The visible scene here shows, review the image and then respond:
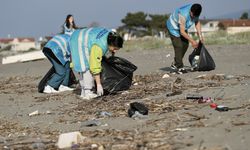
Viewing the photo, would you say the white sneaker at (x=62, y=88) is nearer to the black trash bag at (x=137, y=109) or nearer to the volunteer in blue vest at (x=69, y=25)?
the volunteer in blue vest at (x=69, y=25)

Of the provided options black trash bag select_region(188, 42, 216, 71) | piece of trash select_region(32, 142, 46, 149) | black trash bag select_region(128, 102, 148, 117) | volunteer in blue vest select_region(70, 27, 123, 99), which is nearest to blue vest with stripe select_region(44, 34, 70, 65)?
volunteer in blue vest select_region(70, 27, 123, 99)

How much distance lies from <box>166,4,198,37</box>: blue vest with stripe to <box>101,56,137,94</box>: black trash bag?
2067 millimetres

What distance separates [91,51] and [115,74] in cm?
83

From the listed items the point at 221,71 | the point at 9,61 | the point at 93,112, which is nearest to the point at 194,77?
the point at 221,71

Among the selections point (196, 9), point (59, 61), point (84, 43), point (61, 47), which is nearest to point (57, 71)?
point (59, 61)

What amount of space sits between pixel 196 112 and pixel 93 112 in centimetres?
152

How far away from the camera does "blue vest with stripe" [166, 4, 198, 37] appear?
9.58 m

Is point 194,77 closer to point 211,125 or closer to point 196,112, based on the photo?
point 196,112

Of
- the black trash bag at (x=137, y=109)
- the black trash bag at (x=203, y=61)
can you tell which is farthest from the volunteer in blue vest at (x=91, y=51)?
the black trash bag at (x=203, y=61)

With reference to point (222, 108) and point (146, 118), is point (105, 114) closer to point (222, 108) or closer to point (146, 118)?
point (146, 118)

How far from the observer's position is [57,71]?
890cm

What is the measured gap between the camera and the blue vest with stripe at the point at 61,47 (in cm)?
874

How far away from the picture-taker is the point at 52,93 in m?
8.95

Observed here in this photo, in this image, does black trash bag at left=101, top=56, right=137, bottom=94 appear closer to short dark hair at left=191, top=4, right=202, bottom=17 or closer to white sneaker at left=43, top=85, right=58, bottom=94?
white sneaker at left=43, top=85, right=58, bottom=94
